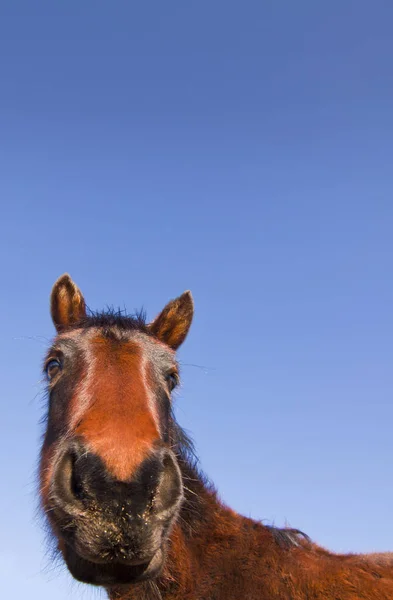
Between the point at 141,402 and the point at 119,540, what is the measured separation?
4.52 ft

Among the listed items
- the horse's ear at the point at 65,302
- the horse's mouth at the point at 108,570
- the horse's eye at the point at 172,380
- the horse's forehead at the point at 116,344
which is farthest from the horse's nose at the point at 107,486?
the horse's ear at the point at 65,302

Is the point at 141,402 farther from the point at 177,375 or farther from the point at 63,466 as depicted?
the point at 177,375

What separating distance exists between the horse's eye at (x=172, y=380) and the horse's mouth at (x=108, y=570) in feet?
7.79

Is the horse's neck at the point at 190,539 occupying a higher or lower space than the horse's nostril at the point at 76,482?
lower

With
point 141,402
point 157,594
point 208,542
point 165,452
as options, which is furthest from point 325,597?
point 141,402

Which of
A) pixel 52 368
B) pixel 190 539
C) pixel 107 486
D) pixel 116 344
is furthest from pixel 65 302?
pixel 107 486

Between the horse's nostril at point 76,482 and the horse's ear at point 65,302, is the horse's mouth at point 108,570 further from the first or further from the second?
the horse's ear at point 65,302

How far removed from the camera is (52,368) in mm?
6539

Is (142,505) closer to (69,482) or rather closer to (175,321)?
(69,482)

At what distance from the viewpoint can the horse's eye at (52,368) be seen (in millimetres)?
6407

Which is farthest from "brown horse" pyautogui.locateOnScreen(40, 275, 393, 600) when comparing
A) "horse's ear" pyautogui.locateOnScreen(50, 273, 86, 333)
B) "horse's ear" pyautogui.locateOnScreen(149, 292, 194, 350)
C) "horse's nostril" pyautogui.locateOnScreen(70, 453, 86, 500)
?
"horse's ear" pyautogui.locateOnScreen(149, 292, 194, 350)

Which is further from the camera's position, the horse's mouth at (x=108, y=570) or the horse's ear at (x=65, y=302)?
the horse's ear at (x=65, y=302)

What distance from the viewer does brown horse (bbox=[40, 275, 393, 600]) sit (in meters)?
4.14

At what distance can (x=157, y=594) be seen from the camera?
5289 mm
